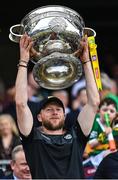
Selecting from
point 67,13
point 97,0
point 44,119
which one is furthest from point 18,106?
point 97,0

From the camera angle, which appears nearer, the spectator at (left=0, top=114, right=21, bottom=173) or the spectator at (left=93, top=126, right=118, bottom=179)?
the spectator at (left=93, top=126, right=118, bottom=179)

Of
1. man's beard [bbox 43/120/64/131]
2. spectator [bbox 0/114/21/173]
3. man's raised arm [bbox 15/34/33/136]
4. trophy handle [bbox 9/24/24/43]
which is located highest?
trophy handle [bbox 9/24/24/43]

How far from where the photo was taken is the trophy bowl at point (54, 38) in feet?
21.5

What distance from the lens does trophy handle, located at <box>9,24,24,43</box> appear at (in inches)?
267

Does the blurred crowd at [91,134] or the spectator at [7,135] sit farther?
the spectator at [7,135]

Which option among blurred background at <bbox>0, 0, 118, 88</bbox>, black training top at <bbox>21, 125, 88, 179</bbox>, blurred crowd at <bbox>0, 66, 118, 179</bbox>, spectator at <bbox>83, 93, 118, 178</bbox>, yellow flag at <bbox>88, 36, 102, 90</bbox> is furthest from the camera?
blurred background at <bbox>0, 0, 118, 88</bbox>

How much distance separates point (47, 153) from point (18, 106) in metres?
0.47

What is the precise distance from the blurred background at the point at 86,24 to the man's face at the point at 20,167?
4.75m

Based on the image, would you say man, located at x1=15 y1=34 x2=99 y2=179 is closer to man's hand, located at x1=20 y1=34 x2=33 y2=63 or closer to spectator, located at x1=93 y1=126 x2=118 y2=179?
man's hand, located at x1=20 y1=34 x2=33 y2=63

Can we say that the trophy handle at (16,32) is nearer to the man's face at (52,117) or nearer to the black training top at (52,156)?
the man's face at (52,117)

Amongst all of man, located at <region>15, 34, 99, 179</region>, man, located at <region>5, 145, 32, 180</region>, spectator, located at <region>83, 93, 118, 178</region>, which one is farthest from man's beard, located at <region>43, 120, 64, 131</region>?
spectator, located at <region>83, 93, 118, 178</region>

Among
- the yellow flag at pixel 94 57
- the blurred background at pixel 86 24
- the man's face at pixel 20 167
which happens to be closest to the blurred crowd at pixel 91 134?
the man's face at pixel 20 167

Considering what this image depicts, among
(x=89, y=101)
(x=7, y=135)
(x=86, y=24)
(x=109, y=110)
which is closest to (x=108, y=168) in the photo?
(x=89, y=101)

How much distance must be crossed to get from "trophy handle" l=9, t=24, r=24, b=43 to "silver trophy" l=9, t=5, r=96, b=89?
0.04 feet
